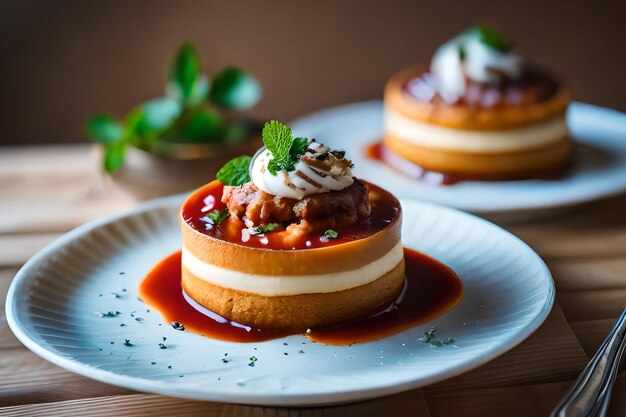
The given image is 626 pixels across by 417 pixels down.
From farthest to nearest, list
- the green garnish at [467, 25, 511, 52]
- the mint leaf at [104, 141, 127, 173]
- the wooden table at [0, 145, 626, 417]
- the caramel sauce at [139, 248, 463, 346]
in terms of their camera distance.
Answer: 1. the green garnish at [467, 25, 511, 52]
2. the mint leaf at [104, 141, 127, 173]
3. the caramel sauce at [139, 248, 463, 346]
4. the wooden table at [0, 145, 626, 417]

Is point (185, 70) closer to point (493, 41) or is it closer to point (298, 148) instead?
point (493, 41)

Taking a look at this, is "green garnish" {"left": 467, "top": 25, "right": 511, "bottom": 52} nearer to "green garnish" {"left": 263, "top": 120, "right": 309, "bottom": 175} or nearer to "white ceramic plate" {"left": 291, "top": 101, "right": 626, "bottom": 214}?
"white ceramic plate" {"left": 291, "top": 101, "right": 626, "bottom": 214}

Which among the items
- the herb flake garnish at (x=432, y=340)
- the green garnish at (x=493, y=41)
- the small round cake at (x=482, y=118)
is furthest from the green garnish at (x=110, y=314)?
the green garnish at (x=493, y=41)

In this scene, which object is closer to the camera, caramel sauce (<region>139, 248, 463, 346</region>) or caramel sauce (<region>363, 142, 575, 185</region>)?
caramel sauce (<region>139, 248, 463, 346</region>)

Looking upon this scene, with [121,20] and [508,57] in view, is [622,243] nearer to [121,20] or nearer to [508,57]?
[508,57]

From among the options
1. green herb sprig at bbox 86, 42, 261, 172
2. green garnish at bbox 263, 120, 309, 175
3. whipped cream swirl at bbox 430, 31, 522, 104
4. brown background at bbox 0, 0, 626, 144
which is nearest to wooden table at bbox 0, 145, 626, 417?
green herb sprig at bbox 86, 42, 261, 172

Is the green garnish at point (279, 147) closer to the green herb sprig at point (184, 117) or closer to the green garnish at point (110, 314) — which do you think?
the green garnish at point (110, 314)

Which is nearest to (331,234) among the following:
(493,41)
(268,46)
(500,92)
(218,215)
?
(218,215)
